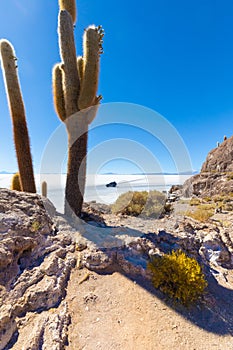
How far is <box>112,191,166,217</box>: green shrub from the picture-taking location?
769cm

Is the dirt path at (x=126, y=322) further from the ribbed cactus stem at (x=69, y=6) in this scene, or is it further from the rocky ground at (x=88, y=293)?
the ribbed cactus stem at (x=69, y=6)

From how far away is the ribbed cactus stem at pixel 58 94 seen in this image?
231 inches

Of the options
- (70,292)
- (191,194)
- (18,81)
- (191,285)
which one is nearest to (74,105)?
(18,81)

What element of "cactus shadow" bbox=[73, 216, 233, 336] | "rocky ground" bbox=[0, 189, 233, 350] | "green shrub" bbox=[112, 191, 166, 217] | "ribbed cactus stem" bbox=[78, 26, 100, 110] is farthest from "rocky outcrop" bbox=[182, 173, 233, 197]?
"ribbed cactus stem" bbox=[78, 26, 100, 110]

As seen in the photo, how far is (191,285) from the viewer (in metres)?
3.18

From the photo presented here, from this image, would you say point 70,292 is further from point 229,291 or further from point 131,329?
point 229,291

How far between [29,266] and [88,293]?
1092 millimetres

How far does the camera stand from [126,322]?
104 inches

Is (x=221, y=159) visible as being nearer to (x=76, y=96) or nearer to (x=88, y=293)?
(x=76, y=96)

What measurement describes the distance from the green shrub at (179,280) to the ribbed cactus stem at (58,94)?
476 cm

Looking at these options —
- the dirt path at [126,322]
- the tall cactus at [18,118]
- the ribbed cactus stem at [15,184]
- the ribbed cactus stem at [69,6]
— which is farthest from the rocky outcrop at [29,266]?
the ribbed cactus stem at [69,6]

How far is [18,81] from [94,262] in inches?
235

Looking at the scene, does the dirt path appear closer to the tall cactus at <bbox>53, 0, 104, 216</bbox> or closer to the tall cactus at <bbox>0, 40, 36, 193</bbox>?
the tall cactus at <bbox>53, 0, 104, 216</bbox>

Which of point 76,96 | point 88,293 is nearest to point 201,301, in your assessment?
point 88,293
